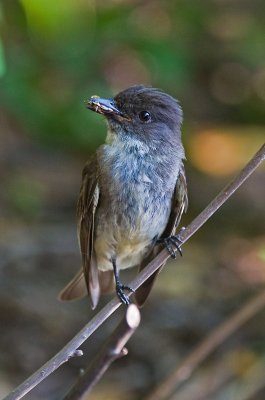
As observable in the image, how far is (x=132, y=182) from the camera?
423 cm

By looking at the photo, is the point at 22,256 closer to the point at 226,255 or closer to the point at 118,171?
the point at 226,255

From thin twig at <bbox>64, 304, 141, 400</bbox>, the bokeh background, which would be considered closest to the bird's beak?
thin twig at <bbox>64, 304, 141, 400</bbox>

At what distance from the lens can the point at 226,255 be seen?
22.5 ft

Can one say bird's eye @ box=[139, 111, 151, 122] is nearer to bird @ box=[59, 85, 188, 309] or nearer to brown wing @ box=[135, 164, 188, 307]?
bird @ box=[59, 85, 188, 309]

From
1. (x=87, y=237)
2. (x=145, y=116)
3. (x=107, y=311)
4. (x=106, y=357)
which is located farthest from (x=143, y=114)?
(x=106, y=357)

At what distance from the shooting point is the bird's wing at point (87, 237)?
436 centimetres

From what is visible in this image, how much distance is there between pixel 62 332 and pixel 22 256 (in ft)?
3.04

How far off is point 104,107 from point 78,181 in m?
3.37

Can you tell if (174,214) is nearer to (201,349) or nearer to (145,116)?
(145,116)

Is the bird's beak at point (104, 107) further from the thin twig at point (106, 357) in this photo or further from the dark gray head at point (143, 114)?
the thin twig at point (106, 357)

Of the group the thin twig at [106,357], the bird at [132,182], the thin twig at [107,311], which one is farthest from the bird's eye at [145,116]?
the thin twig at [106,357]

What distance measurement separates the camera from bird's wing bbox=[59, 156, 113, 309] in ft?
14.3

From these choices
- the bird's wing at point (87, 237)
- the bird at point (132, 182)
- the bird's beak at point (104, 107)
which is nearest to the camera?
the bird's beak at point (104, 107)

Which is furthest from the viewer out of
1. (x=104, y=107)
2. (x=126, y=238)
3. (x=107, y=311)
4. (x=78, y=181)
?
(x=78, y=181)
